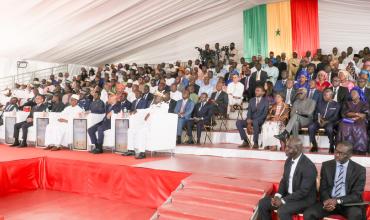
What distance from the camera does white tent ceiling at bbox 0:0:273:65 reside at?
10.2 m

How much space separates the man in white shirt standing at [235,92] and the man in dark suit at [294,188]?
501 cm

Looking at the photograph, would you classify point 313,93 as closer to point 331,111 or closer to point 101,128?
point 331,111

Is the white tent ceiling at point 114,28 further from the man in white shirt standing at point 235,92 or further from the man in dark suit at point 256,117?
the man in dark suit at point 256,117

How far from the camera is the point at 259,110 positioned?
23.3 ft

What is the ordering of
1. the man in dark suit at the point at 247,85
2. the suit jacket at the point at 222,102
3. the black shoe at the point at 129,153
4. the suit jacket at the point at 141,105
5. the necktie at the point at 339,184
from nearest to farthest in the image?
the necktie at the point at 339,184 < the black shoe at the point at 129,153 < the suit jacket at the point at 141,105 < the suit jacket at the point at 222,102 < the man in dark suit at the point at 247,85

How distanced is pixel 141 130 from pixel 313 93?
3.43 meters

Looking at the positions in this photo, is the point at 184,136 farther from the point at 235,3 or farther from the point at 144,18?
the point at 235,3

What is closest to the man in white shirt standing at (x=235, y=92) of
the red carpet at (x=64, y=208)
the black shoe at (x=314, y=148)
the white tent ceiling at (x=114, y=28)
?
the black shoe at (x=314, y=148)

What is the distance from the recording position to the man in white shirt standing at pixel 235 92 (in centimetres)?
907

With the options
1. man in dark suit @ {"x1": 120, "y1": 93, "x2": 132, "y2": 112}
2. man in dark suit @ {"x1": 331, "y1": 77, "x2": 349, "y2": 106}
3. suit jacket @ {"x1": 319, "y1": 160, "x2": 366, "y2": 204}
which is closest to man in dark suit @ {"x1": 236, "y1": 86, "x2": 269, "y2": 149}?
man in dark suit @ {"x1": 331, "y1": 77, "x2": 349, "y2": 106}

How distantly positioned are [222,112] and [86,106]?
3.55 meters

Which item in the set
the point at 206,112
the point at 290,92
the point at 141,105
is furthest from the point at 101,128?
the point at 290,92

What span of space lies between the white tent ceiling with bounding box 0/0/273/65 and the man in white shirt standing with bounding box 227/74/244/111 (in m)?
3.55

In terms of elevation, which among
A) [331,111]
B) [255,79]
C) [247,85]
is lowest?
[331,111]
